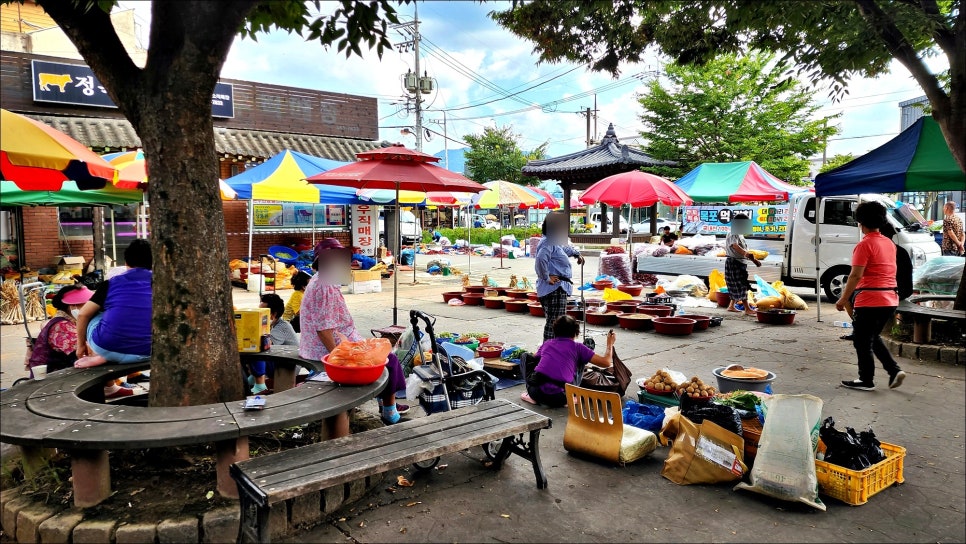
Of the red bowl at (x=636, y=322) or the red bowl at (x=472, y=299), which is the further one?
the red bowl at (x=472, y=299)

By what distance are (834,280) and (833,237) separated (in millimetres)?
833

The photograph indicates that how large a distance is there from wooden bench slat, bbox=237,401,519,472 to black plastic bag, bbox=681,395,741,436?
120 centimetres

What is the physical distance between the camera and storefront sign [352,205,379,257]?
1839 cm

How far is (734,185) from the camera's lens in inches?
530

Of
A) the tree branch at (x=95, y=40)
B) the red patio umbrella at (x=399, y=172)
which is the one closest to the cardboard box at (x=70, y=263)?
the red patio umbrella at (x=399, y=172)

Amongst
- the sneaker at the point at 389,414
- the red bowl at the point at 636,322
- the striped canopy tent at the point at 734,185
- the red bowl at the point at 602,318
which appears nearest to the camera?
the sneaker at the point at 389,414

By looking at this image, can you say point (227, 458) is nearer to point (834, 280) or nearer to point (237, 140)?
point (834, 280)

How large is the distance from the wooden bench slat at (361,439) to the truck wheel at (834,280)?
378 inches

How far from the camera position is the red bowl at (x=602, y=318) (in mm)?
9672

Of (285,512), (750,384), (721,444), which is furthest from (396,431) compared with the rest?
(750,384)

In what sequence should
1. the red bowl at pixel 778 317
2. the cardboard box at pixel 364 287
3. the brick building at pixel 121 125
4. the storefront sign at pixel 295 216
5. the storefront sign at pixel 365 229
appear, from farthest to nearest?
the storefront sign at pixel 365 229
the storefront sign at pixel 295 216
the cardboard box at pixel 364 287
the brick building at pixel 121 125
the red bowl at pixel 778 317

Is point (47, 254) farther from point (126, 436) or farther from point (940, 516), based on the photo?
point (940, 516)

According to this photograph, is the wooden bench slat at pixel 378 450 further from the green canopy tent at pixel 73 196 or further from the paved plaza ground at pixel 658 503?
the green canopy tent at pixel 73 196

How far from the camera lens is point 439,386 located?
482 cm
